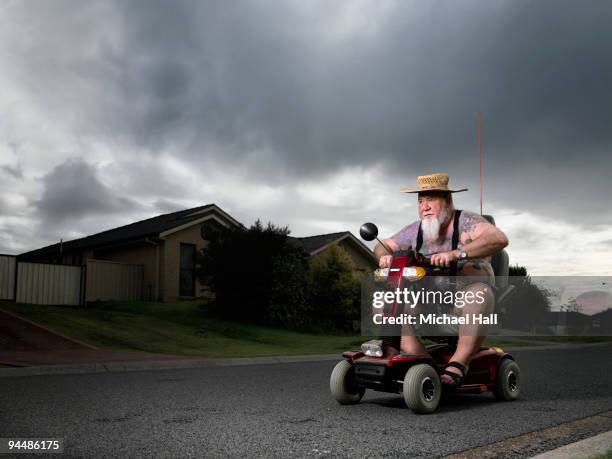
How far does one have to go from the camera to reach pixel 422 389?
4957 mm

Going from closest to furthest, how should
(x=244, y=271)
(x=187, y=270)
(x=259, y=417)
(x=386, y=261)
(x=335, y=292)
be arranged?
1. (x=259, y=417)
2. (x=386, y=261)
3. (x=244, y=271)
4. (x=335, y=292)
5. (x=187, y=270)

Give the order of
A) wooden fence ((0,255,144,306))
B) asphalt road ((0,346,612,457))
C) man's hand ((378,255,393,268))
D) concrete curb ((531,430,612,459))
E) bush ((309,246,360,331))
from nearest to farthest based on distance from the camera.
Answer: concrete curb ((531,430,612,459)), asphalt road ((0,346,612,457)), man's hand ((378,255,393,268)), wooden fence ((0,255,144,306)), bush ((309,246,360,331))

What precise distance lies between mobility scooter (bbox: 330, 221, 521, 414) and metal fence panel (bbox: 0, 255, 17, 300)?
72.1 ft

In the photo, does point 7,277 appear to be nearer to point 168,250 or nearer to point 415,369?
point 168,250

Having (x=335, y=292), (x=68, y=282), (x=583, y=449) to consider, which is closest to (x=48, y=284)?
(x=68, y=282)

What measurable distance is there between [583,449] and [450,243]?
8.09ft

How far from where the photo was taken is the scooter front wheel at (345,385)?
18.0 feet

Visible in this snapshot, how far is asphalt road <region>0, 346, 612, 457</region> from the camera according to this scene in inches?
150

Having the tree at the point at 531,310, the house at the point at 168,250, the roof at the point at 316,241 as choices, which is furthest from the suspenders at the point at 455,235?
the tree at the point at 531,310

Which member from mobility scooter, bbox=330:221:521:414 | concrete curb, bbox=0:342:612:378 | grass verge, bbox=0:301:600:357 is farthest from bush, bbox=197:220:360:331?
mobility scooter, bbox=330:221:521:414

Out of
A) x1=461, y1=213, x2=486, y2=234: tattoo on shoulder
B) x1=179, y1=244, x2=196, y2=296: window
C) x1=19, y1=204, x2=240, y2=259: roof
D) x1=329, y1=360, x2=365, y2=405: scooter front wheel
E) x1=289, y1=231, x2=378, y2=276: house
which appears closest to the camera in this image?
x1=329, y1=360, x2=365, y2=405: scooter front wheel

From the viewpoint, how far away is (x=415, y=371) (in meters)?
4.91

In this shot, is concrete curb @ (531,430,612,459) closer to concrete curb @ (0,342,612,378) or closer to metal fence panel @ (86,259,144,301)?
concrete curb @ (0,342,612,378)

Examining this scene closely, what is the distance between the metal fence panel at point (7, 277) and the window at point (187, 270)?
24.2ft
